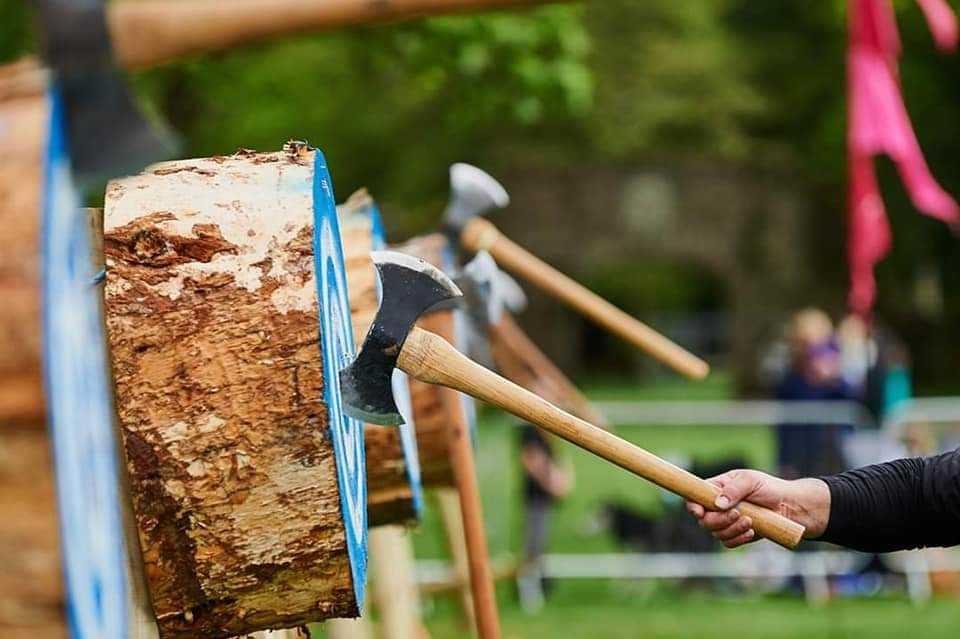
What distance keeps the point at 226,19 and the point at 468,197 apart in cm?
355

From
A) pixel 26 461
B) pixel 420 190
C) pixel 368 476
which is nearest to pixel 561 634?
pixel 368 476

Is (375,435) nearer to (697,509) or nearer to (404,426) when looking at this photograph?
(404,426)

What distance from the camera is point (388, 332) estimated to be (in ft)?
10.9

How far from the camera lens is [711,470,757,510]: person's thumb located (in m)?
3.62

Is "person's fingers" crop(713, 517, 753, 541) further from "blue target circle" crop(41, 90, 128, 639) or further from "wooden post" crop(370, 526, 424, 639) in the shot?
"wooden post" crop(370, 526, 424, 639)

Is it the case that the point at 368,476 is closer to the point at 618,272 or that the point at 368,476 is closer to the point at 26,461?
the point at 26,461

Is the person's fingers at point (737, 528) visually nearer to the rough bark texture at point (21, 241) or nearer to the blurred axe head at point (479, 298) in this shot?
the rough bark texture at point (21, 241)

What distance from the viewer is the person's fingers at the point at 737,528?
11.9 feet

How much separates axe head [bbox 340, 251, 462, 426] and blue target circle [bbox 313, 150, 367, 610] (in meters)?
0.04

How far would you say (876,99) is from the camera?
8984 mm

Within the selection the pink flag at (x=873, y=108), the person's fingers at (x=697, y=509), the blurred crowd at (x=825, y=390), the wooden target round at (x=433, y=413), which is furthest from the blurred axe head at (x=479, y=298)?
the blurred crowd at (x=825, y=390)

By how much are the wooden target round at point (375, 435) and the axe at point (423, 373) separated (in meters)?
0.88

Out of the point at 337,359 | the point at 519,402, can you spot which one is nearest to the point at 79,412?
the point at 337,359

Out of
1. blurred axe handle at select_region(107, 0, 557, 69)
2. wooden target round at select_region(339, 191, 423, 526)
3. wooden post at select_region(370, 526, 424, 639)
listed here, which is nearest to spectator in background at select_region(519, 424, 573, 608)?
wooden post at select_region(370, 526, 424, 639)
